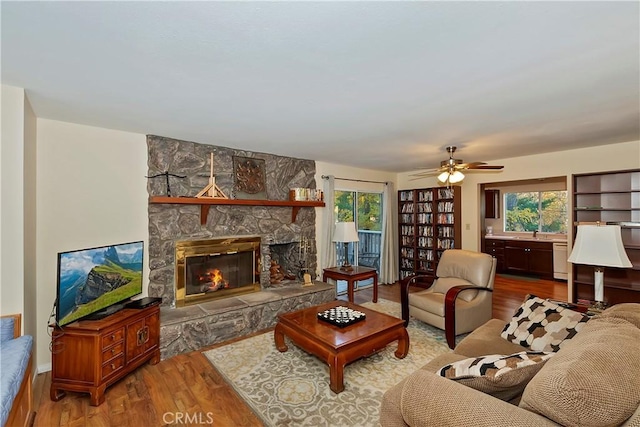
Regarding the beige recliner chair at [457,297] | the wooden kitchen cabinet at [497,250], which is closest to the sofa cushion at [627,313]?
the beige recliner chair at [457,297]

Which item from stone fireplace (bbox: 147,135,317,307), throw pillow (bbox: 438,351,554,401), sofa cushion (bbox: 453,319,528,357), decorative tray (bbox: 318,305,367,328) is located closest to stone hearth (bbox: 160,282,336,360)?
stone fireplace (bbox: 147,135,317,307)

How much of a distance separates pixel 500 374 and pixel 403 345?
5.56 ft

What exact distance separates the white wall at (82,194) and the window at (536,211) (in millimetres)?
7759

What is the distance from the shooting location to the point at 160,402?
2250mm

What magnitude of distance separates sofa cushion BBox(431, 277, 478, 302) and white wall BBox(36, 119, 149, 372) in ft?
11.7

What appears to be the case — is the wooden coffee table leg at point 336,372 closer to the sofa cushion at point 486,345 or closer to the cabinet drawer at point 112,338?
the sofa cushion at point 486,345

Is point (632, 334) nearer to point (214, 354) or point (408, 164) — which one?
point (214, 354)

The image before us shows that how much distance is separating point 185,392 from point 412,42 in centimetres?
292

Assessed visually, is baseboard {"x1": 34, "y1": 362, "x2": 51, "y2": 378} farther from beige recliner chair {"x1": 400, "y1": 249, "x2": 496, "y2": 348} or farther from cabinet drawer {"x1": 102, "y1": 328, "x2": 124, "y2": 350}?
beige recliner chair {"x1": 400, "y1": 249, "x2": 496, "y2": 348}

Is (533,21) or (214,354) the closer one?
(533,21)

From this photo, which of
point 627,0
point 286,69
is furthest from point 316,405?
point 627,0

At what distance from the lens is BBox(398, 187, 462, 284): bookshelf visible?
5.56 metres

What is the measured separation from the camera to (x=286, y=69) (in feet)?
5.90

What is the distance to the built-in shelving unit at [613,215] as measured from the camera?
3914 millimetres
